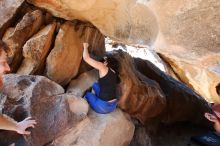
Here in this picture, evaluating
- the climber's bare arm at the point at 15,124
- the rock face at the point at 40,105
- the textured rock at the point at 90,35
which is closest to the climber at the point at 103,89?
the rock face at the point at 40,105

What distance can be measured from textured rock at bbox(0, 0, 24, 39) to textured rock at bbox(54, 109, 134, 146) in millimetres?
1537

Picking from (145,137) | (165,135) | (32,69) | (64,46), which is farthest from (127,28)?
(165,135)

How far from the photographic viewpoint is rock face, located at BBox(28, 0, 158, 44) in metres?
3.76

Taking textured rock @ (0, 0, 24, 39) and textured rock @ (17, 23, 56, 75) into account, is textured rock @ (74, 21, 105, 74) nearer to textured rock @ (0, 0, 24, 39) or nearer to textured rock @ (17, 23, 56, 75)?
textured rock @ (17, 23, 56, 75)

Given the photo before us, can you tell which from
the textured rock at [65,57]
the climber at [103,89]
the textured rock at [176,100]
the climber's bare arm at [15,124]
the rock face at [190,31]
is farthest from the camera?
the textured rock at [176,100]

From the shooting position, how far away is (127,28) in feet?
13.8

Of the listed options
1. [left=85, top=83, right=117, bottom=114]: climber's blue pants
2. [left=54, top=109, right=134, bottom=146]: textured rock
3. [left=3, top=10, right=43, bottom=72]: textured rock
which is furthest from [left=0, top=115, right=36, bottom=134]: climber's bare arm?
[left=3, top=10, right=43, bottom=72]: textured rock

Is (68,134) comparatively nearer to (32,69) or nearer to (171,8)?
(32,69)

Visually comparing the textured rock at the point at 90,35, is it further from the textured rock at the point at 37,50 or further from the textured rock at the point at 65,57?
the textured rock at the point at 37,50

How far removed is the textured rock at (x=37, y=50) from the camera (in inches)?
176

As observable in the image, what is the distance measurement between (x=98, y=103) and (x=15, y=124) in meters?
1.24

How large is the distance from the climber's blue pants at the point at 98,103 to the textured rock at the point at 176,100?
1.82 m

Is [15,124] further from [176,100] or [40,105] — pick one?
[176,100]

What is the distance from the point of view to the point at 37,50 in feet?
14.7
